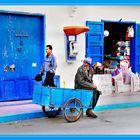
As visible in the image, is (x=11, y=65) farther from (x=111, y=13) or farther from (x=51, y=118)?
(x=111, y=13)

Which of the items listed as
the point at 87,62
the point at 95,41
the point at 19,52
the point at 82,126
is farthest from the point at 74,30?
the point at 82,126

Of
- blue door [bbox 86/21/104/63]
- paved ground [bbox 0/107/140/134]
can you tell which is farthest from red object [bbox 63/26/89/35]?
paved ground [bbox 0/107/140/134]

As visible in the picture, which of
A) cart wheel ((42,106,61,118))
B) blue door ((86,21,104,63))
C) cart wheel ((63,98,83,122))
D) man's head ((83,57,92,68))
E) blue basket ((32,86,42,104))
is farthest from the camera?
blue door ((86,21,104,63))

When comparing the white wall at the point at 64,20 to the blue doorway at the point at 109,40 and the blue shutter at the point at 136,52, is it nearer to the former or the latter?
the blue doorway at the point at 109,40

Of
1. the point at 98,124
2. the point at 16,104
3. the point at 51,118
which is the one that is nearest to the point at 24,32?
the point at 16,104

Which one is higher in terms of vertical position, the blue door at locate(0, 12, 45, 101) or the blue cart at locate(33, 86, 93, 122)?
the blue door at locate(0, 12, 45, 101)

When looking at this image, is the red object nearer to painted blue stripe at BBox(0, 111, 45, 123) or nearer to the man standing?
the man standing

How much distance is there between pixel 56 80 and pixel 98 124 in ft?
11.3

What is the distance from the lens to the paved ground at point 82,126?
870 centimetres

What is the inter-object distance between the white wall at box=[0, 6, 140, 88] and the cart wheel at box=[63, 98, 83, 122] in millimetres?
3419

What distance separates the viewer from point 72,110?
995 cm

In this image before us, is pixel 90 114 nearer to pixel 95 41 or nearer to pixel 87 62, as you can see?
pixel 87 62

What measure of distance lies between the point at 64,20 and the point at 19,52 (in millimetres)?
2019

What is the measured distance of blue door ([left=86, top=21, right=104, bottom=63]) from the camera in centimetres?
1413
